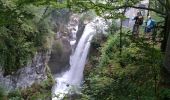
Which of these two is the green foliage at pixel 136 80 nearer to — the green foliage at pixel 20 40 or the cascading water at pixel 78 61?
the green foliage at pixel 20 40

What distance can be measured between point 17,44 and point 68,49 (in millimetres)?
14790

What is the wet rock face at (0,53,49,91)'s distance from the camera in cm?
1347

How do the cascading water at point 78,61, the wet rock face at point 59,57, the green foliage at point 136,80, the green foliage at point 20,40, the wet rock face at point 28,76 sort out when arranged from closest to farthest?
the green foliage at point 136,80
the green foliage at point 20,40
the wet rock face at point 28,76
the cascading water at point 78,61
the wet rock face at point 59,57

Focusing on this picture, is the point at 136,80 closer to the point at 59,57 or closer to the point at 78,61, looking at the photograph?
the point at 78,61

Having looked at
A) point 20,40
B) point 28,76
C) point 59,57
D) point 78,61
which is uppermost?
point 20,40

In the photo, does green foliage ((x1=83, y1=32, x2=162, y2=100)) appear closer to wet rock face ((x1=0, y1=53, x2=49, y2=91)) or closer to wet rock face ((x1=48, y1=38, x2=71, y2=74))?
wet rock face ((x1=0, y1=53, x2=49, y2=91))

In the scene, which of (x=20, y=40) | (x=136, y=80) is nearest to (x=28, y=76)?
(x=20, y=40)

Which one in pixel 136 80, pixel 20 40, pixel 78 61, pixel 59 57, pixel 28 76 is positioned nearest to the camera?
pixel 136 80

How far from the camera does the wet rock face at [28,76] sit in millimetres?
13470

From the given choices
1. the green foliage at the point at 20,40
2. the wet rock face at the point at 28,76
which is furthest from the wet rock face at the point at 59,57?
the green foliage at the point at 20,40

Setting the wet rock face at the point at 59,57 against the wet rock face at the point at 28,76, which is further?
the wet rock face at the point at 59,57

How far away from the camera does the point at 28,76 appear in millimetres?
15742

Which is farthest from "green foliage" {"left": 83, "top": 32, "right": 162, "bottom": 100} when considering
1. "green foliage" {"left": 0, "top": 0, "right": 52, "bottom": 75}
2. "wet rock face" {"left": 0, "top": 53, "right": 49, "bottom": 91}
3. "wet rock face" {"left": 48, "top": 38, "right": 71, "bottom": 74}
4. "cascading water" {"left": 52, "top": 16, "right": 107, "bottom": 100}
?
"wet rock face" {"left": 48, "top": 38, "right": 71, "bottom": 74}

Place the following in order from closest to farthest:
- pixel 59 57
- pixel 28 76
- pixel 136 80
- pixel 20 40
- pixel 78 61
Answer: pixel 136 80 → pixel 20 40 → pixel 28 76 → pixel 78 61 → pixel 59 57
